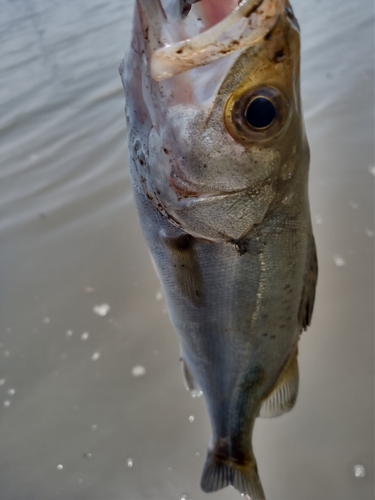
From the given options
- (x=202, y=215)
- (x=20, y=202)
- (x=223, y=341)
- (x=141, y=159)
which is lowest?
(x=223, y=341)

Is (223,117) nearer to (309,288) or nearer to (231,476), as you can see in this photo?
(309,288)

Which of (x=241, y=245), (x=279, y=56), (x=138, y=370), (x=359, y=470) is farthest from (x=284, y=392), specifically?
(x=279, y=56)

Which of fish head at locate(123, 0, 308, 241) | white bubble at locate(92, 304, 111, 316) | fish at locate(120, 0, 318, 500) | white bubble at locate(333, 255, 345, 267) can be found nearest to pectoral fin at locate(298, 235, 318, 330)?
fish at locate(120, 0, 318, 500)

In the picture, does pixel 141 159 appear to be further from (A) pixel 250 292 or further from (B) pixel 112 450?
(B) pixel 112 450

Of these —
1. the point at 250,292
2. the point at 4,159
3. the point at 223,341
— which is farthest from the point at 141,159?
the point at 4,159

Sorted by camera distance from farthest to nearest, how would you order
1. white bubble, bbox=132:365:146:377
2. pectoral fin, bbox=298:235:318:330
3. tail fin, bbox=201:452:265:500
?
white bubble, bbox=132:365:146:377, tail fin, bbox=201:452:265:500, pectoral fin, bbox=298:235:318:330

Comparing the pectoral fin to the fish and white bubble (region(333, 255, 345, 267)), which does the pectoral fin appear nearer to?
the fish

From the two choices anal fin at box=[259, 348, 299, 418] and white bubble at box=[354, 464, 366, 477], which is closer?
anal fin at box=[259, 348, 299, 418]
